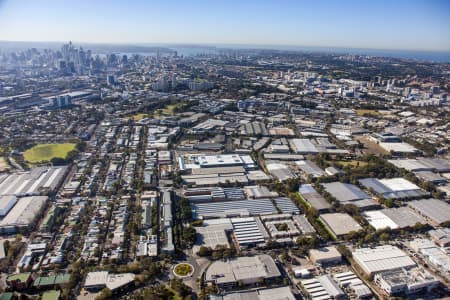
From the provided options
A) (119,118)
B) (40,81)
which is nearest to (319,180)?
(119,118)

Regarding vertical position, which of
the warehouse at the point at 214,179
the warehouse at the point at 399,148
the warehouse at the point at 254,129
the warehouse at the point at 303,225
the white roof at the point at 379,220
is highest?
the warehouse at the point at 254,129

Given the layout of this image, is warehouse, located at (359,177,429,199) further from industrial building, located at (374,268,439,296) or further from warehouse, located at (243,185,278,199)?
industrial building, located at (374,268,439,296)

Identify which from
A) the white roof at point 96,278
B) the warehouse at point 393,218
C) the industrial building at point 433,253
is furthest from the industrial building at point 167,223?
the industrial building at point 433,253

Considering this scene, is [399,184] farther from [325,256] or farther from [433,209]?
[325,256]

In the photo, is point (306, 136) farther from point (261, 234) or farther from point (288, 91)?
point (288, 91)

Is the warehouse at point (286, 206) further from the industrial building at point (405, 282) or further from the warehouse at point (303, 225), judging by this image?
the industrial building at point (405, 282)

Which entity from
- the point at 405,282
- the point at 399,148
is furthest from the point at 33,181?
the point at 399,148
